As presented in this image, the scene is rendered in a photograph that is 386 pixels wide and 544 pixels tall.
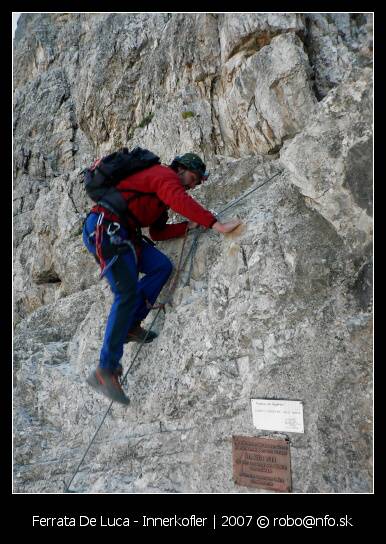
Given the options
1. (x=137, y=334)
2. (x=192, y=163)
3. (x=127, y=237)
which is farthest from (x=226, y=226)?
(x=137, y=334)

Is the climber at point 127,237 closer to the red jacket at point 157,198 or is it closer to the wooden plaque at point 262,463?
the red jacket at point 157,198

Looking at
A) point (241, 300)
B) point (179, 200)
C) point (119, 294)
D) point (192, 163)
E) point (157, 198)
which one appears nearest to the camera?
point (179, 200)

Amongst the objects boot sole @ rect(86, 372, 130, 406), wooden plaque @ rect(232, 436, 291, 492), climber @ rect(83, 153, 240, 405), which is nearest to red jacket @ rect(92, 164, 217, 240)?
climber @ rect(83, 153, 240, 405)

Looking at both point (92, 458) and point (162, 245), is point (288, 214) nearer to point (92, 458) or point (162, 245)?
point (162, 245)

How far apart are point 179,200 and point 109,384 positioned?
2589mm

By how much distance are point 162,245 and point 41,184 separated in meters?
7.74

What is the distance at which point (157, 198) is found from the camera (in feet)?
20.8

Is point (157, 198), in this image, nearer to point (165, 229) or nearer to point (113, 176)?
point (113, 176)

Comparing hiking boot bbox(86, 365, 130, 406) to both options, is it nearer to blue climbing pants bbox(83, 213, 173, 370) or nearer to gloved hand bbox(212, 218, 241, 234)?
blue climbing pants bbox(83, 213, 173, 370)

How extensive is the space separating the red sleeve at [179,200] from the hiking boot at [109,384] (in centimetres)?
234

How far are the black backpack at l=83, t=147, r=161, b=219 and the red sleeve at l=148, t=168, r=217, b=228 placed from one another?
0.36 meters

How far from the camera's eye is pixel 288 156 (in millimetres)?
6137
